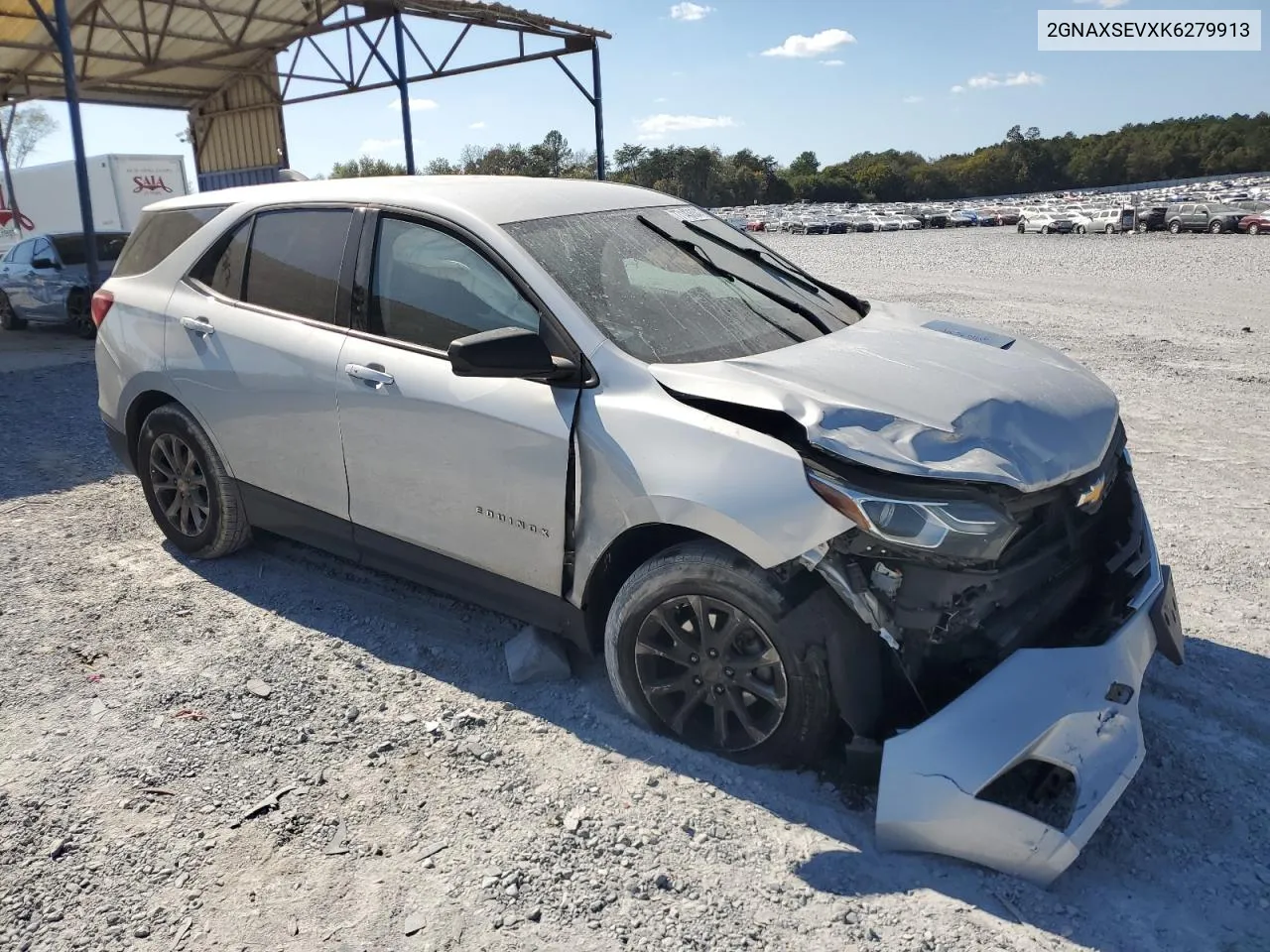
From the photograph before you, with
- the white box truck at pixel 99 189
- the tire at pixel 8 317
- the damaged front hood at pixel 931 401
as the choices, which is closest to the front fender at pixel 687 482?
the damaged front hood at pixel 931 401

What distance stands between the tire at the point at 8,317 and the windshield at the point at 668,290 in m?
13.3

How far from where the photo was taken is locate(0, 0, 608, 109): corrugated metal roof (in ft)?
50.1

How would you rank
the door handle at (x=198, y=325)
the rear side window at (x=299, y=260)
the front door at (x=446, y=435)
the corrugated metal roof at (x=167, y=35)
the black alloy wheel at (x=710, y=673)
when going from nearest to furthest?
the black alloy wheel at (x=710, y=673) < the front door at (x=446, y=435) < the rear side window at (x=299, y=260) < the door handle at (x=198, y=325) < the corrugated metal roof at (x=167, y=35)

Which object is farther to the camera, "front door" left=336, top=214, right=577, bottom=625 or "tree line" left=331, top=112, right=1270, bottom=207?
"tree line" left=331, top=112, right=1270, bottom=207

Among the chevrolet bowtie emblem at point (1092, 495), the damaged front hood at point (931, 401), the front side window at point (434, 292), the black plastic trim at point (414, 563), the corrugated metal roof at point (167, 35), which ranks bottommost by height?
the black plastic trim at point (414, 563)

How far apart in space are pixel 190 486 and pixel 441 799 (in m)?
2.45

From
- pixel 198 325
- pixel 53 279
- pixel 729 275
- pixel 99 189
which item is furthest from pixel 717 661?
pixel 99 189

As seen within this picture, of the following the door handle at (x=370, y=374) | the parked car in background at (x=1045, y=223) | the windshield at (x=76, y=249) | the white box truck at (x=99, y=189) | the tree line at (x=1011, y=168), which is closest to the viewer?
the door handle at (x=370, y=374)

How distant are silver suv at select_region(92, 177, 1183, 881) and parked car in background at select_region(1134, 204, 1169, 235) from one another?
41.1 meters

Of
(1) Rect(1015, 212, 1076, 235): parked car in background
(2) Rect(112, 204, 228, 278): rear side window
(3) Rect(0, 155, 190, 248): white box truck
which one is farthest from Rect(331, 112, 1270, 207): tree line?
(2) Rect(112, 204, 228, 278): rear side window

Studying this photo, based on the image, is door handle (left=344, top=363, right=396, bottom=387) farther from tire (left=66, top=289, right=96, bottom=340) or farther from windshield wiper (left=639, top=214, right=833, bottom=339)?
tire (left=66, top=289, right=96, bottom=340)

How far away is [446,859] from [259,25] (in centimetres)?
1911

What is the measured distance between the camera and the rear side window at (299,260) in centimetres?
381

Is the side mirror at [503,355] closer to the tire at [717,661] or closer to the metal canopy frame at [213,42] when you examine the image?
the tire at [717,661]
